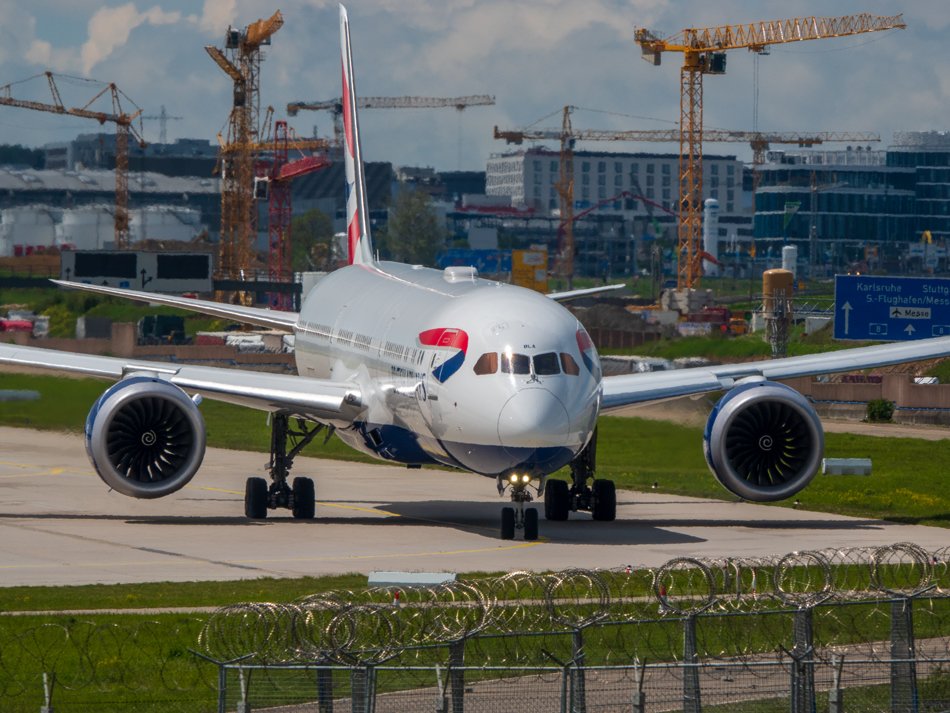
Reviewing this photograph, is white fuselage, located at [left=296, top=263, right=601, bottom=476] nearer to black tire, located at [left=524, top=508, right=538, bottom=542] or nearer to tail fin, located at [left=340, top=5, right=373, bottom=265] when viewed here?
black tire, located at [left=524, top=508, right=538, bottom=542]

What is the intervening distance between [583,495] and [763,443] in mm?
4229

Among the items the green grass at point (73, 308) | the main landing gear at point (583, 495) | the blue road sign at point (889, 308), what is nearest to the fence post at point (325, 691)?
the main landing gear at point (583, 495)

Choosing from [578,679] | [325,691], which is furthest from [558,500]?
[325,691]

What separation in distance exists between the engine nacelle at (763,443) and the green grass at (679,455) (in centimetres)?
354

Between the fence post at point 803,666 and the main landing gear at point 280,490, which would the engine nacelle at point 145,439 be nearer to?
the main landing gear at point 280,490

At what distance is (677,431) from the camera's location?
44406 mm

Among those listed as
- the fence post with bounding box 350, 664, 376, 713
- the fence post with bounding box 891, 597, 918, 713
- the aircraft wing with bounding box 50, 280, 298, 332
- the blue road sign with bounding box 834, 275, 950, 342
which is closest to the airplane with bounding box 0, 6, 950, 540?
the aircraft wing with bounding box 50, 280, 298, 332

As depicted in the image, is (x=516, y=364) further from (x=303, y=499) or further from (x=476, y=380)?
(x=303, y=499)

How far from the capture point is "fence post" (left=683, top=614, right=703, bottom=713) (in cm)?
1609

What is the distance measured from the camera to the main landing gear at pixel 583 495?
3806cm

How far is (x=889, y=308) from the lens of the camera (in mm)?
68125

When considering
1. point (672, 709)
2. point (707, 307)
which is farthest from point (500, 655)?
point (707, 307)

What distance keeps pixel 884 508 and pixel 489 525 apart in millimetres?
9964

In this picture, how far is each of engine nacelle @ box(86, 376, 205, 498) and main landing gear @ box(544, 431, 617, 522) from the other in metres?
7.75
